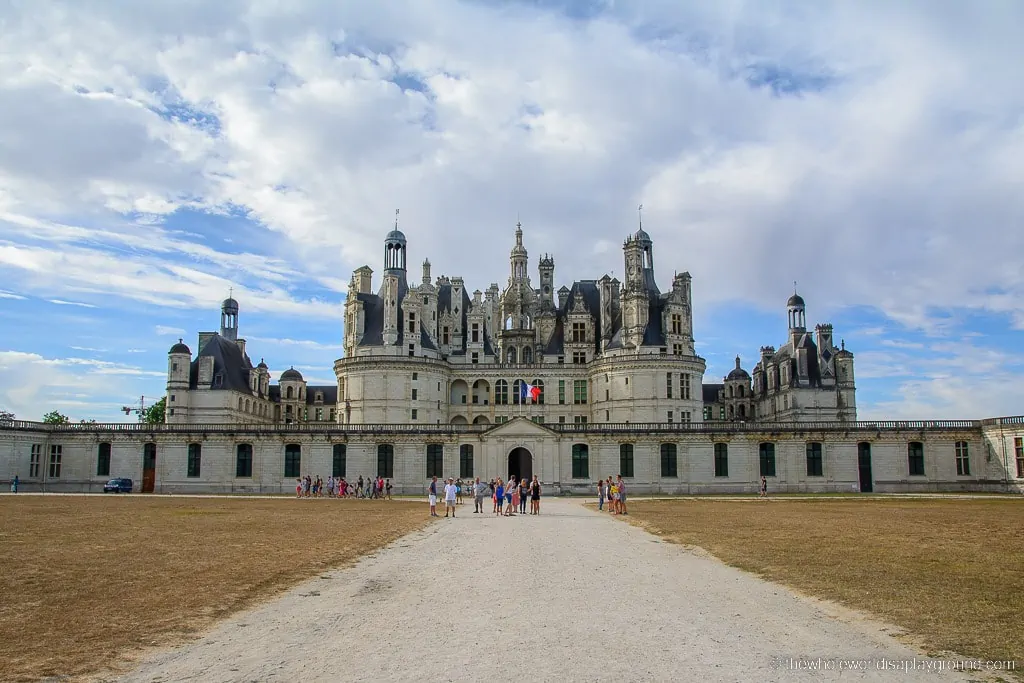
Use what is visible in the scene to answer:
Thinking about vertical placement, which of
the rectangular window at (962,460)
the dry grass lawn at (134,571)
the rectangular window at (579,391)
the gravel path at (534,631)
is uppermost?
the rectangular window at (579,391)

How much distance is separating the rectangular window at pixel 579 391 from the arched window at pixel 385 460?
79.3 ft

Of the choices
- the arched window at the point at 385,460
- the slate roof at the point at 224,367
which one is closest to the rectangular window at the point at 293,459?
the arched window at the point at 385,460

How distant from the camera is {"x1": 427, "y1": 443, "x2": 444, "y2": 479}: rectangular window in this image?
67.3 meters

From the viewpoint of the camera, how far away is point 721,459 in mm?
67500

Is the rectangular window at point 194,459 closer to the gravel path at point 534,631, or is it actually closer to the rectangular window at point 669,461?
the rectangular window at point 669,461

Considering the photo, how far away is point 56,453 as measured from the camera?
227 ft

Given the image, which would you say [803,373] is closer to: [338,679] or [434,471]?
[434,471]

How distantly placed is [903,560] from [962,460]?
2134 inches

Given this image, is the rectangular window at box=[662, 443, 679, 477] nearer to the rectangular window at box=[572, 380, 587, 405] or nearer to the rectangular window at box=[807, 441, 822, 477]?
the rectangular window at box=[807, 441, 822, 477]

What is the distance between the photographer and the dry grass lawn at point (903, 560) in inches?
492

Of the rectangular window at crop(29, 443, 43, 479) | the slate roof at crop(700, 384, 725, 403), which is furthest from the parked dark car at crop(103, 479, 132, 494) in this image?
the slate roof at crop(700, 384, 725, 403)

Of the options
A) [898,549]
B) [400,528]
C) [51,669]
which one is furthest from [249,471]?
[51,669]

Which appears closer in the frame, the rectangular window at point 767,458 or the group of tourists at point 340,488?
the group of tourists at point 340,488

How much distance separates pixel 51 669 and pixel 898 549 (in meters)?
19.6
